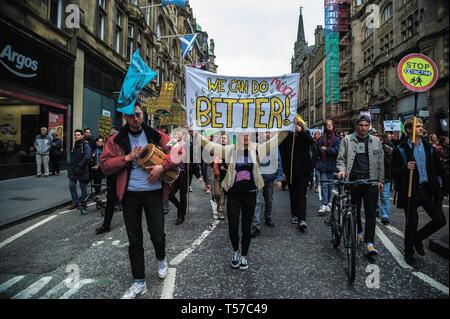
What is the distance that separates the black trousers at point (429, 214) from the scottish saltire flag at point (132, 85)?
3885mm

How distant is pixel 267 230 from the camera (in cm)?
588

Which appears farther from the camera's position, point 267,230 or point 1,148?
point 1,148

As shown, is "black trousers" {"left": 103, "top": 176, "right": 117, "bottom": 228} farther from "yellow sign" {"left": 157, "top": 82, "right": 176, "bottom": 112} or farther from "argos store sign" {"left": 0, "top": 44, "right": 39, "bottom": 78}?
"argos store sign" {"left": 0, "top": 44, "right": 39, "bottom": 78}

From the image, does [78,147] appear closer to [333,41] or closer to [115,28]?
[115,28]

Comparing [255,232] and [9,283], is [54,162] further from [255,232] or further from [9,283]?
[255,232]

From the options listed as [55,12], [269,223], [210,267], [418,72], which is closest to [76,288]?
[210,267]

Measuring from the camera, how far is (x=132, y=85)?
3.62 meters

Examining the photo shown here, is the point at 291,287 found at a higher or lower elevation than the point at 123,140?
lower

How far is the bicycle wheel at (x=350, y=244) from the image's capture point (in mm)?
3453

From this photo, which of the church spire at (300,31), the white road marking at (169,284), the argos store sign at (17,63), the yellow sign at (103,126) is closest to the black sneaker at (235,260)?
the white road marking at (169,284)

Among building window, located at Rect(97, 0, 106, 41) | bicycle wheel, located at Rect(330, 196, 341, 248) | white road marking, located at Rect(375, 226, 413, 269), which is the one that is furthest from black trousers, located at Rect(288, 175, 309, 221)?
building window, located at Rect(97, 0, 106, 41)

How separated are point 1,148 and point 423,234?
13162 millimetres

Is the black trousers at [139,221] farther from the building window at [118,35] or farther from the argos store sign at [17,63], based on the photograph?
the building window at [118,35]
